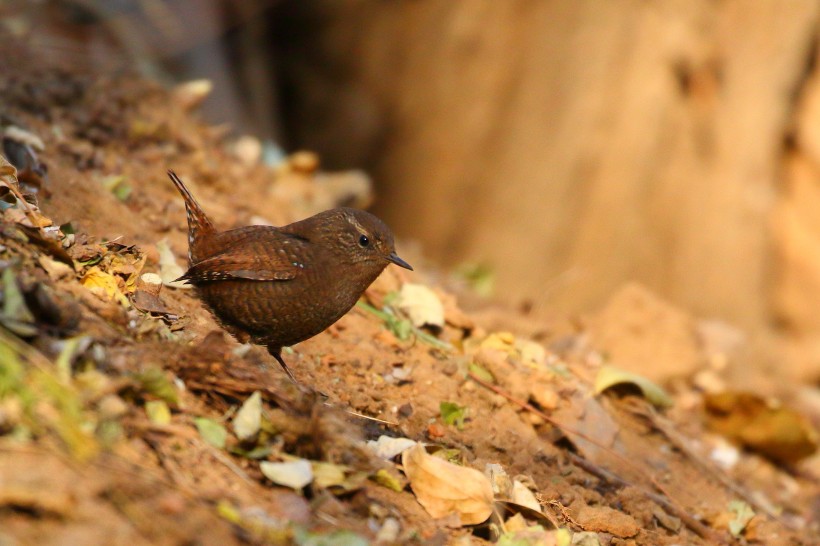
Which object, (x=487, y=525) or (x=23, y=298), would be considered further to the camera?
(x=487, y=525)

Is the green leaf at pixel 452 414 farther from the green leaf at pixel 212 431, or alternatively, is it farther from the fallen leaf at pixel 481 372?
the green leaf at pixel 212 431

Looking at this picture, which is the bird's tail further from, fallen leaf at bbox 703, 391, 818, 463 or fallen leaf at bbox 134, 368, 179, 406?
fallen leaf at bbox 703, 391, 818, 463

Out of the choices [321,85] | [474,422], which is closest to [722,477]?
[474,422]

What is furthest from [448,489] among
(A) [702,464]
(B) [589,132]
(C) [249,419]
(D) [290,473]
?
(B) [589,132]

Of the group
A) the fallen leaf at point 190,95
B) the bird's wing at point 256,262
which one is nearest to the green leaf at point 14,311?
the bird's wing at point 256,262

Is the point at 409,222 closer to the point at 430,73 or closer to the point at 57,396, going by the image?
the point at 430,73

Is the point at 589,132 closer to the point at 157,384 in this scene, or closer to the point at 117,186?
the point at 117,186

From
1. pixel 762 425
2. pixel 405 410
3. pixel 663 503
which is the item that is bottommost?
pixel 405 410
